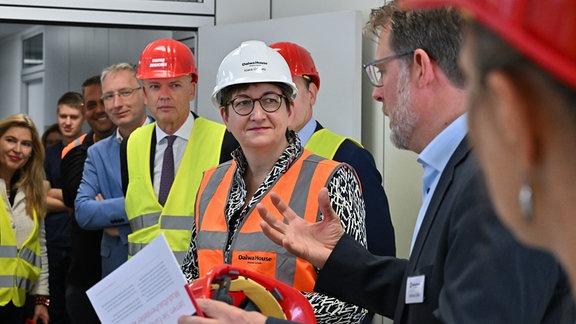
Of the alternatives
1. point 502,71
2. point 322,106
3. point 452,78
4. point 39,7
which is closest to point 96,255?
point 322,106

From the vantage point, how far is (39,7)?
5.53 m

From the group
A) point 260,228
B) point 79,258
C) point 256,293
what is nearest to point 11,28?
point 79,258

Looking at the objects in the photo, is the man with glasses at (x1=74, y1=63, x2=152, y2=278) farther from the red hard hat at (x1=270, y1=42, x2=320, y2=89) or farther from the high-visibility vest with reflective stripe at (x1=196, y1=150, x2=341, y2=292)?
the high-visibility vest with reflective stripe at (x1=196, y1=150, x2=341, y2=292)

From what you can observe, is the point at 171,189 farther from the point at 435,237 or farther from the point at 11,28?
the point at 11,28

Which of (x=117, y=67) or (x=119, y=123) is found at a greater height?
(x=117, y=67)

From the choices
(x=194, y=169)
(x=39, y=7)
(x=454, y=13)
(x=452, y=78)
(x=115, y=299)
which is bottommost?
(x=115, y=299)

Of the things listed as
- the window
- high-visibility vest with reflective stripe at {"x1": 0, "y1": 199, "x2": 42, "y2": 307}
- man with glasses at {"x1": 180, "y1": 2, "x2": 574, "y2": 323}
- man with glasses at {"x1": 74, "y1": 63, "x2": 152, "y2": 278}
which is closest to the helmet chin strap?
man with glasses at {"x1": 180, "y1": 2, "x2": 574, "y2": 323}

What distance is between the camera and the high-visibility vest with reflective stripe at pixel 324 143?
363 cm

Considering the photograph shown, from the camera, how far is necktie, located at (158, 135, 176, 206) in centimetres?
397

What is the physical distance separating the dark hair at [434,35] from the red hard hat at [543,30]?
1.23m

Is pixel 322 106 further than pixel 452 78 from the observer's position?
Yes

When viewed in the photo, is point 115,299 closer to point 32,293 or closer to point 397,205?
point 397,205

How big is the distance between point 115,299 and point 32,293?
3.22 metres

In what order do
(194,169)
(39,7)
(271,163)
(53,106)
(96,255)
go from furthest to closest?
(53,106) < (39,7) < (96,255) < (194,169) < (271,163)
